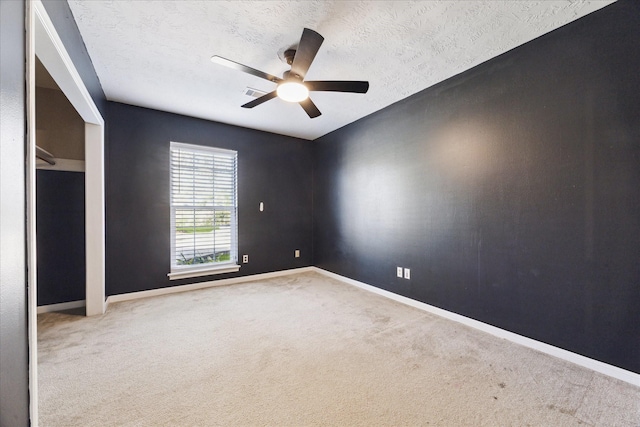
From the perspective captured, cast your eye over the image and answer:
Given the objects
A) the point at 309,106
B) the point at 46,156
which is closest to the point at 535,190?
the point at 309,106

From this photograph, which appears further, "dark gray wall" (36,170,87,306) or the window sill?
the window sill

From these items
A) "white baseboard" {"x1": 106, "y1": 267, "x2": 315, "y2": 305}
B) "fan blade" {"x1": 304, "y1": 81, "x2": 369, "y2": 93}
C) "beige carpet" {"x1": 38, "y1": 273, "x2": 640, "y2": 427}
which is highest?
"fan blade" {"x1": 304, "y1": 81, "x2": 369, "y2": 93}

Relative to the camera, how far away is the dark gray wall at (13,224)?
2.93ft

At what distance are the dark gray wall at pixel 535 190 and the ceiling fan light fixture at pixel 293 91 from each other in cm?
154

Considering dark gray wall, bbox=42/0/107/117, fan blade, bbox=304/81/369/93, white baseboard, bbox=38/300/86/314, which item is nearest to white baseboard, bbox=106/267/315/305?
white baseboard, bbox=38/300/86/314

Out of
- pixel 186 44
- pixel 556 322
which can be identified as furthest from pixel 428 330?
pixel 186 44

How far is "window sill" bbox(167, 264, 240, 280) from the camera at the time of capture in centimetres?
359

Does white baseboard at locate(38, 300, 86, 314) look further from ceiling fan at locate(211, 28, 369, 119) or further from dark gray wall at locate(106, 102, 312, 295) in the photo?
ceiling fan at locate(211, 28, 369, 119)

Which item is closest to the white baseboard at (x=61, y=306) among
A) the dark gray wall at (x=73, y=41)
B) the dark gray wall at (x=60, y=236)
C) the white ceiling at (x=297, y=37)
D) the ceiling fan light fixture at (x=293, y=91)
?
the dark gray wall at (x=60, y=236)

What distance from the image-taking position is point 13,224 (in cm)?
96

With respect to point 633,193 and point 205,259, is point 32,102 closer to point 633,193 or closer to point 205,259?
point 205,259

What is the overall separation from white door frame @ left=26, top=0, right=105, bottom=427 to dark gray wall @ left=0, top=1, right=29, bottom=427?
0.04 m

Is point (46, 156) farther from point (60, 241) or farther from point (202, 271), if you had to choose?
point (202, 271)

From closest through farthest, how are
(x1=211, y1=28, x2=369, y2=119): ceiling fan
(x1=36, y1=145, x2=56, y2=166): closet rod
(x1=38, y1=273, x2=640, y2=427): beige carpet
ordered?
(x1=38, y1=273, x2=640, y2=427): beige carpet < (x1=211, y1=28, x2=369, y2=119): ceiling fan < (x1=36, y1=145, x2=56, y2=166): closet rod
